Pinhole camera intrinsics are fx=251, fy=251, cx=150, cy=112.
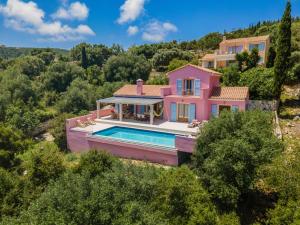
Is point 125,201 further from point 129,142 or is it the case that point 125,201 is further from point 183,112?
point 183,112

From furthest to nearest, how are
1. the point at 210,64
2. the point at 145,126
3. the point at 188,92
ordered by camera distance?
the point at 210,64
the point at 188,92
the point at 145,126

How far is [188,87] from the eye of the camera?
33.2 meters

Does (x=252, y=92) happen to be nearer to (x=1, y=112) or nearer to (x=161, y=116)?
(x=161, y=116)

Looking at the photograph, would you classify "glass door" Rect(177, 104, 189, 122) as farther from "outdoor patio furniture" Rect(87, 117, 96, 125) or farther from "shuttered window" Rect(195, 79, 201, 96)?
"outdoor patio furniture" Rect(87, 117, 96, 125)

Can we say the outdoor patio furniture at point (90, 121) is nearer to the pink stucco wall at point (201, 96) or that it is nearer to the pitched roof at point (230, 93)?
the pink stucco wall at point (201, 96)

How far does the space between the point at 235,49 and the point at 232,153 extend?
148 ft

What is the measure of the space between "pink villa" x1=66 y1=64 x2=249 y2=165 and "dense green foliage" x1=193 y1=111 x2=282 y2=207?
6607 mm

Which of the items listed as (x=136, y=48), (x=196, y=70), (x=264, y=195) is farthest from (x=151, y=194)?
(x=136, y=48)

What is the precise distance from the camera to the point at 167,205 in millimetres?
13227

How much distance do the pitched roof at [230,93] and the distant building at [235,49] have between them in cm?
2061

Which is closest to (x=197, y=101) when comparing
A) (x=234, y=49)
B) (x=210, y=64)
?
(x=210, y=64)

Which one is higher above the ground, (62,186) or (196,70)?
(196,70)

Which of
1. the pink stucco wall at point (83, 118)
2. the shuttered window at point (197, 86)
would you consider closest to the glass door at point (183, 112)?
the shuttered window at point (197, 86)

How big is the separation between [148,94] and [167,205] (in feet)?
79.7
